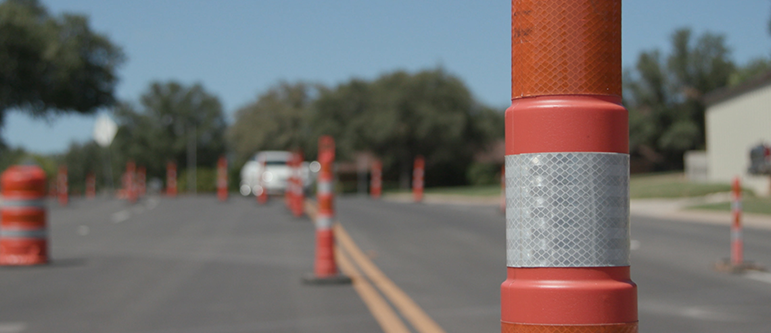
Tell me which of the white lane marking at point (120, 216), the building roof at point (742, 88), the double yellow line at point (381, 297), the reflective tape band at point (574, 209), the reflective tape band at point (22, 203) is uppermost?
the building roof at point (742, 88)

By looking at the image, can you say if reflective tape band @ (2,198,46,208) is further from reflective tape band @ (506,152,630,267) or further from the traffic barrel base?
reflective tape band @ (506,152,630,267)

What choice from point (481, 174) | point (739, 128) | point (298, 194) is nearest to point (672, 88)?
point (481, 174)

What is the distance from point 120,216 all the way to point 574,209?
1938 centimetres

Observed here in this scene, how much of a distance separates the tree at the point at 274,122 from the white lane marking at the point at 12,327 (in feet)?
266

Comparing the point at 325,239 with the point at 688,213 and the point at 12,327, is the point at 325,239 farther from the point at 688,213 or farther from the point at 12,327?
the point at 688,213

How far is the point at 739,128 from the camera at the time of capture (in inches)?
1257

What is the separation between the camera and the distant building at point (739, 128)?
1162 inches

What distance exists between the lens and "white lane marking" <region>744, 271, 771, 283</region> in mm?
9594

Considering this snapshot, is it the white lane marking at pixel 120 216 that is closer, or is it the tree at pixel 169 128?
the white lane marking at pixel 120 216

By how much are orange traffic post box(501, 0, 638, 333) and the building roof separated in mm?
29816

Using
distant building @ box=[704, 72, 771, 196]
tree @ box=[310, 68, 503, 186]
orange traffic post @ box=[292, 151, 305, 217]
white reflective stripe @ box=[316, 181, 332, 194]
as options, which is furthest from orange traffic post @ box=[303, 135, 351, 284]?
tree @ box=[310, 68, 503, 186]

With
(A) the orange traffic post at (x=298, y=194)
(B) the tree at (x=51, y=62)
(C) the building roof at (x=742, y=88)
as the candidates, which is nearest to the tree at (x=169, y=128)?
(B) the tree at (x=51, y=62)

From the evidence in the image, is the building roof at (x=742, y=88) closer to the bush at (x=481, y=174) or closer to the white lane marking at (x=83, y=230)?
the white lane marking at (x=83, y=230)

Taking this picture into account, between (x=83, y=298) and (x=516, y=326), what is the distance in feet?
23.6
